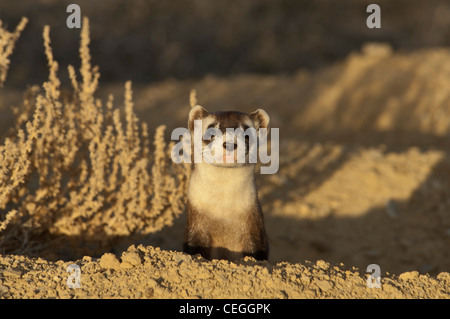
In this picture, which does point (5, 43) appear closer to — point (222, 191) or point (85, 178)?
point (85, 178)

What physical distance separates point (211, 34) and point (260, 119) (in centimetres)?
1081

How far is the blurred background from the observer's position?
12.6 meters

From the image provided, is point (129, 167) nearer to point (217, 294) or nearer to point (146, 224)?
point (146, 224)

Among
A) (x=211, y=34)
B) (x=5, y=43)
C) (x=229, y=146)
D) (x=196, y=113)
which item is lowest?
(x=229, y=146)

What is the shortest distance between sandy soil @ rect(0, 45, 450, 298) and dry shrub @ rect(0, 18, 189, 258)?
0.19 meters

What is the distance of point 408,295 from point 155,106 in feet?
20.8

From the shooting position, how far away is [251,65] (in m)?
13.5

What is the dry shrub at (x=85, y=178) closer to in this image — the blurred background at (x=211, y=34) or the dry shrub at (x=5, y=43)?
the dry shrub at (x=5, y=43)

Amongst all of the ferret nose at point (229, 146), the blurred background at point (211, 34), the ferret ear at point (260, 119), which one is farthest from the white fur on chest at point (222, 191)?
the blurred background at point (211, 34)

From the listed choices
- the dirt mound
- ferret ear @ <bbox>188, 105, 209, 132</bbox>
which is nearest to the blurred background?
ferret ear @ <bbox>188, 105, 209, 132</bbox>

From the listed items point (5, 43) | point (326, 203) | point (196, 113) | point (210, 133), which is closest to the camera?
point (210, 133)

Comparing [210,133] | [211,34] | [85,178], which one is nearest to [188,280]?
[210,133]

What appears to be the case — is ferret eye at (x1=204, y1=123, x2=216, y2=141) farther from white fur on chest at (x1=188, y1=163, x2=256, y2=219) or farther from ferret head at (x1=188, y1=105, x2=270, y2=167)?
white fur on chest at (x1=188, y1=163, x2=256, y2=219)

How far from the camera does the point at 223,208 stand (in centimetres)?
372
